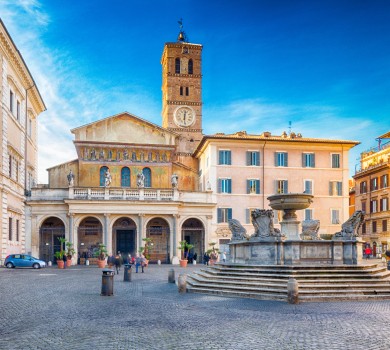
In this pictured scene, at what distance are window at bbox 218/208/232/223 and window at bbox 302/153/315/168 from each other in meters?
8.47

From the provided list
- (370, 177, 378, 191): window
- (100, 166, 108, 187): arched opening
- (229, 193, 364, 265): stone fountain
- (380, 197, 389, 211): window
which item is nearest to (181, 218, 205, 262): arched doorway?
(100, 166, 108, 187): arched opening

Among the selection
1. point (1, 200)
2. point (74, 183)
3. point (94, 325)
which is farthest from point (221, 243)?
point (94, 325)

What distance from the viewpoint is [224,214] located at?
4356cm

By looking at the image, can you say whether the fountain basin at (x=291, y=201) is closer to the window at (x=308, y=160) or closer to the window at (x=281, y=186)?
the window at (x=281, y=186)

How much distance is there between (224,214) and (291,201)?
79.0 ft

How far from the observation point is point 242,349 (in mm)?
8531

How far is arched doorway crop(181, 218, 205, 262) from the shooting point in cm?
4374

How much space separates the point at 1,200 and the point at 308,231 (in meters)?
20.2

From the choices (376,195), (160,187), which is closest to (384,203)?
(376,195)

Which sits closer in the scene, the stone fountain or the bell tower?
the stone fountain

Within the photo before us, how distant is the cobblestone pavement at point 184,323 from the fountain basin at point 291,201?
590cm

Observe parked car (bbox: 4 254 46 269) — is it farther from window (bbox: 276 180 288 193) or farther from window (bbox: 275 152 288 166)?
window (bbox: 275 152 288 166)

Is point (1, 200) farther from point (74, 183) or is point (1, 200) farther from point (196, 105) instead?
point (196, 105)

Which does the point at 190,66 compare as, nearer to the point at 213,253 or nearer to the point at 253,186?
the point at 253,186
